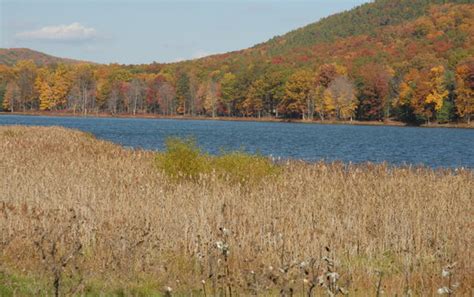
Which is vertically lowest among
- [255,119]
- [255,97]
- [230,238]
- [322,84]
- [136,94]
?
A: [255,119]

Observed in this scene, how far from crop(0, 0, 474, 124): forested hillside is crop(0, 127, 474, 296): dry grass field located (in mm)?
89305

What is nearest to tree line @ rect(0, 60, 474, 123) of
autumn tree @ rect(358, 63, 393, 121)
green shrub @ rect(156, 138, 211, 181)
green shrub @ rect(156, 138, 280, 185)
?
autumn tree @ rect(358, 63, 393, 121)

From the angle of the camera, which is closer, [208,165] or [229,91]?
[208,165]

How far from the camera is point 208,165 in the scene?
21.7m

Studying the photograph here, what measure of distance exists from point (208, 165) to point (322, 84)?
11915 cm

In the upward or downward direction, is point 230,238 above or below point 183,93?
below

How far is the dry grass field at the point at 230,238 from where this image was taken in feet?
31.2

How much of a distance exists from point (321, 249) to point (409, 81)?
106757 mm

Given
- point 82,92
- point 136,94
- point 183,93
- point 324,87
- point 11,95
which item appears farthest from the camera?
point 82,92

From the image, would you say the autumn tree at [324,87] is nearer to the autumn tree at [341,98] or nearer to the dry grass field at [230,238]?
the autumn tree at [341,98]

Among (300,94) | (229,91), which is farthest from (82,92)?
(300,94)

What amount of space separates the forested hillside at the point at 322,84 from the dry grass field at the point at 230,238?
89.3 m

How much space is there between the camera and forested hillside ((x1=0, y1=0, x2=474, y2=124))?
107m

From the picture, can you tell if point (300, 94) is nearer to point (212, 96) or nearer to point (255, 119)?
point (255, 119)
